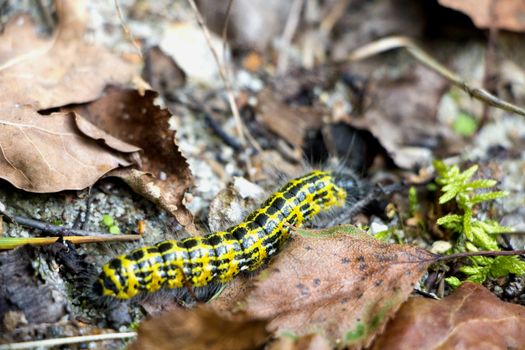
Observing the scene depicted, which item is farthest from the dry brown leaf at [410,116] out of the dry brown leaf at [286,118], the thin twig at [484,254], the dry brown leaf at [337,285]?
the dry brown leaf at [337,285]

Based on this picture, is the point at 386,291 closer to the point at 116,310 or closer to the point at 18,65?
the point at 116,310

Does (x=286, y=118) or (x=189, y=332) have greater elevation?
(x=286, y=118)

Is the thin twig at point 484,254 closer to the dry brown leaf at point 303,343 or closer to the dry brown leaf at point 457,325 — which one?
the dry brown leaf at point 457,325

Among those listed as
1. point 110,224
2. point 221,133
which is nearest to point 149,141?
point 110,224

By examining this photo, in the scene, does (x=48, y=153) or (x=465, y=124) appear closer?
(x=48, y=153)

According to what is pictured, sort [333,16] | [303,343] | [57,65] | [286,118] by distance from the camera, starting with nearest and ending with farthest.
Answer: [303,343] → [57,65] → [286,118] → [333,16]

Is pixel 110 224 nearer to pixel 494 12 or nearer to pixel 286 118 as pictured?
pixel 286 118

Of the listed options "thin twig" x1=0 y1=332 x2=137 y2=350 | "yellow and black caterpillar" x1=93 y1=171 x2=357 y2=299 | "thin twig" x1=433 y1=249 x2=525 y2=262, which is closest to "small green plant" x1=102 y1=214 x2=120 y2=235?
"yellow and black caterpillar" x1=93 y1=171 x2=357 y2=299
